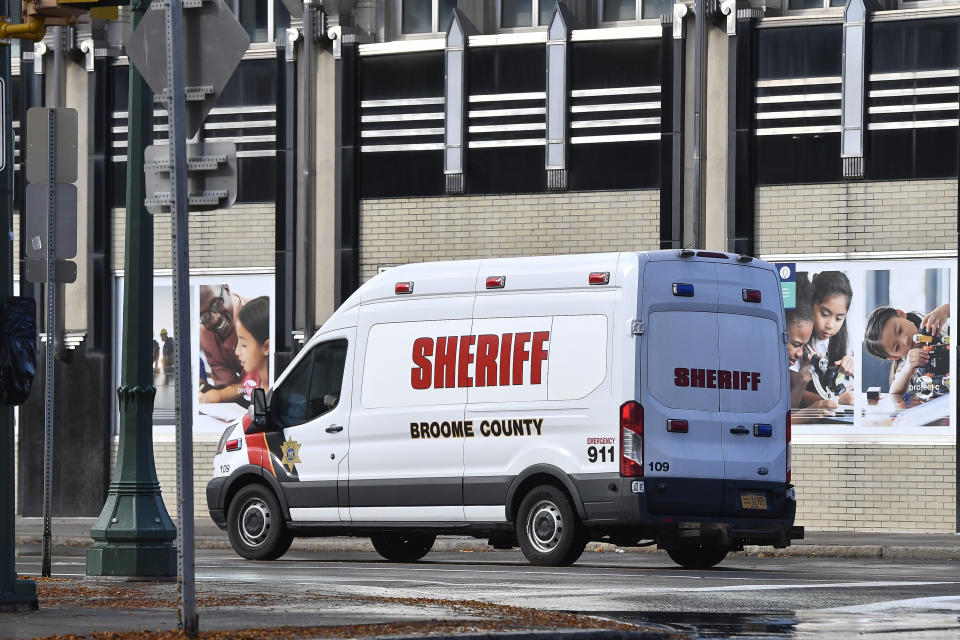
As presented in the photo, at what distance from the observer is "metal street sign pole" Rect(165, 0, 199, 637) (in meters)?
8.15

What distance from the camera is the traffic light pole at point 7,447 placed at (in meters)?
10.1

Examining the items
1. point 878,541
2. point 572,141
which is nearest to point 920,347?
Result: point 878,541

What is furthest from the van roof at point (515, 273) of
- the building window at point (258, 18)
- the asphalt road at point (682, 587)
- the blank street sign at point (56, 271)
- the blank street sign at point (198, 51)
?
the building window at point (258, 18)

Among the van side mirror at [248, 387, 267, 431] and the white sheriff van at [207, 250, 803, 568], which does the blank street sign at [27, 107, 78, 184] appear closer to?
the white sheriff van at [207, 250, 803, 568]

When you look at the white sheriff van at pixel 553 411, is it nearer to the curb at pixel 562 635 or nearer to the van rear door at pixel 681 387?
the van rear door at pixel 681 387

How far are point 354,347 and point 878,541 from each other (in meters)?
6.94

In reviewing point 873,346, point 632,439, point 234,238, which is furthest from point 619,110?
point 632,439

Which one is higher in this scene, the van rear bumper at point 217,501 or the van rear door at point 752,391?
the van rear door at point 752,391

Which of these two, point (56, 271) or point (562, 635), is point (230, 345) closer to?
point (56, 271)

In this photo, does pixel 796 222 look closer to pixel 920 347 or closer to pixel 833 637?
pixel 920 347

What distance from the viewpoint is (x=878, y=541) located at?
20891mm

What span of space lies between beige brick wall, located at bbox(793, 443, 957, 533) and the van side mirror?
29.6 ft

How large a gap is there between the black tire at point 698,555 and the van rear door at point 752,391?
780 mm

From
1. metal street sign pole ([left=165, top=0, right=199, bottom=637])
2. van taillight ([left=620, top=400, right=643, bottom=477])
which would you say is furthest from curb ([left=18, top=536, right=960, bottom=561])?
metal street sign pole ([left=165, top=0, right=199, bottom=637])
